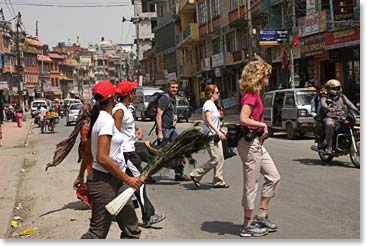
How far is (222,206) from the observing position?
7.97 meters

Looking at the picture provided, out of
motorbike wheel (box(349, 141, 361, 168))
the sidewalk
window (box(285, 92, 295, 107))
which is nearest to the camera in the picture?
the sidewalk

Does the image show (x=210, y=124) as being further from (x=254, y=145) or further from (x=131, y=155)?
(x=254, y=145)

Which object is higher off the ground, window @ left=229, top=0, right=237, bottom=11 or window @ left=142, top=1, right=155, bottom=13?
window @ left=142, top=1, right=155, bottom=13

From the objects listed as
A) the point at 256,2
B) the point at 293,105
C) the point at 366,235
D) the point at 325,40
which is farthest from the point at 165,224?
the point at 256,2

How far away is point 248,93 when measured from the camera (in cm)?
603

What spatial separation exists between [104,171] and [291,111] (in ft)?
46.8

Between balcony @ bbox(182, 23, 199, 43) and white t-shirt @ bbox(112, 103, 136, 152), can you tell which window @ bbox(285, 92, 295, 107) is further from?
balcony @ bbox(182, 23, 199, 43)

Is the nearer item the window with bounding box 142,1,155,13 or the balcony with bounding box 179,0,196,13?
the balcony with bounding box 179,0,196,13

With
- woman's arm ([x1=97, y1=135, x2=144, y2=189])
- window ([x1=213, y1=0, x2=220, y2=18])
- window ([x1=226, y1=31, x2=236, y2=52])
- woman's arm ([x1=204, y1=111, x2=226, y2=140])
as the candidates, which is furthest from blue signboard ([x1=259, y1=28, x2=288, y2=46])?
woman's arm ([x1=97, y1=135, x2=144, y2=189])

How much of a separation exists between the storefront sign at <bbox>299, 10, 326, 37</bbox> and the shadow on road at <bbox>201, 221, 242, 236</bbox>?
19.8m

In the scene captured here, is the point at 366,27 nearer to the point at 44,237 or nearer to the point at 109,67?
the point at 44,237

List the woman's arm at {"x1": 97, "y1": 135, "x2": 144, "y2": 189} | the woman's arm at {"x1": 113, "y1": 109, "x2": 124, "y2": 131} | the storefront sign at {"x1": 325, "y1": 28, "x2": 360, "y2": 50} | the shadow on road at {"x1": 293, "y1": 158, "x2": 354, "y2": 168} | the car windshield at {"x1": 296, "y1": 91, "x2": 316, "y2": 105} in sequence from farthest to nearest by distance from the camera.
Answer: the storefront sign at {"x1": 325, "y1": 28, "x2": 360, "y2": 50}, the car windshield at {"x1": 296, "y1": 91, "x2": 316, "y2": 105}, the shadow on road at {"x1": 293, "y1": 158, "x2": 354, "y2": 168}, the woman's arm at {"x1": 113, "y1": 109, "x2": 124, "y2": 131}, the woman's arm at {"x1": 97, "y1": 135, "x2": 144, "y2": 189}

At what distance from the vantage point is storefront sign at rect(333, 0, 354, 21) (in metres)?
23.3

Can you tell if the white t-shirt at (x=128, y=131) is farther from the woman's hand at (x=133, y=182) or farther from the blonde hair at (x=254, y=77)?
the woman's hand at (x=133, y=182)
